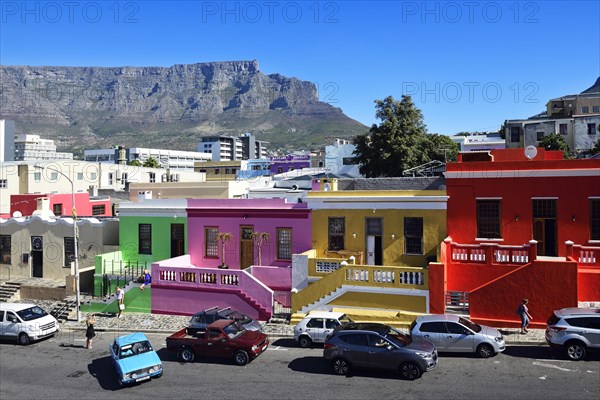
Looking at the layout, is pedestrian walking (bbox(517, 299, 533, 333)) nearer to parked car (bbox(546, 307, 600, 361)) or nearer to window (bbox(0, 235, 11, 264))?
parked car (bbox(546, 307, 600, 361))

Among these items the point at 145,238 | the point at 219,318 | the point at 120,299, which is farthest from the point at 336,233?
the point at 145,238

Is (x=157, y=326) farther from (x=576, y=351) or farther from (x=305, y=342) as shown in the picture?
(x=576, y=351)

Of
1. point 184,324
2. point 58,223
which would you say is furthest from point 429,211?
point 58,223

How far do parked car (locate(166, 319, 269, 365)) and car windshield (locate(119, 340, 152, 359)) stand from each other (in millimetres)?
1426

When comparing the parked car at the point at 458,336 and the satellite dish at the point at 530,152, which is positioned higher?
the satellite dish at the point at 530,152

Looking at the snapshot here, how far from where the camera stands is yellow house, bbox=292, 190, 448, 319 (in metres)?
21.3

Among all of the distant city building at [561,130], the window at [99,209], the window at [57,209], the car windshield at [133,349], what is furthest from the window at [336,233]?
the distant city building at [561,130]

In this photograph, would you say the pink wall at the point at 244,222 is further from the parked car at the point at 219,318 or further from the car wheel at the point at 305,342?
the car wheel at the point at 305,342

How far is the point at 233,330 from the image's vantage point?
1912cm

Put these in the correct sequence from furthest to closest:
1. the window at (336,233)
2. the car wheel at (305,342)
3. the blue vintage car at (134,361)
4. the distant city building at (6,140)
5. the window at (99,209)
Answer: the distant city building at (6,140)
the window at (99,209)
the window at (336,233)
the car wheel at (305,342)
the blue vintage car at (134,361)

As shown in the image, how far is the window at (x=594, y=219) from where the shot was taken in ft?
71.7

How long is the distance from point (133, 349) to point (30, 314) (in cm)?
878

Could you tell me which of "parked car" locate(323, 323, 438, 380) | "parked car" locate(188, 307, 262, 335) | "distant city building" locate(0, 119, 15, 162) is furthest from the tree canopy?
"distant city building" locate(0, 119, 15, 162)

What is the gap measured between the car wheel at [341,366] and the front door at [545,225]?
1143cm
